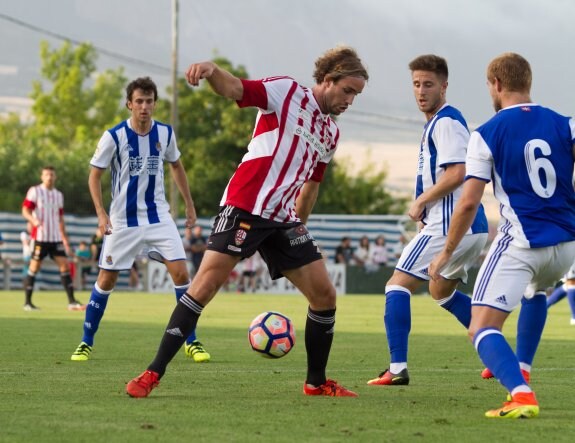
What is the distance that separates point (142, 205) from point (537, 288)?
469cm

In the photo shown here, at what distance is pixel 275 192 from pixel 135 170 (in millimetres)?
3699

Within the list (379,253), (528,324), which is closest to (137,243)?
(528,324)

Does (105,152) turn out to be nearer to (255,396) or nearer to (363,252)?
(255,396)

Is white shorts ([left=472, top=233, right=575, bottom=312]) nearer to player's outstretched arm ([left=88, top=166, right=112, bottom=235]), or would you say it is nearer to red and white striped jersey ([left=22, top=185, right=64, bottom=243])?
player's outstretched arm ([left=88, top=166, right=112, bottom=235])

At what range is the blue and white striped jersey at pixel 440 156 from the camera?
8.70 metres

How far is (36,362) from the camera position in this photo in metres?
10.1

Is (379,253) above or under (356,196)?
under

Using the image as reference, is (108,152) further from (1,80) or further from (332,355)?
(1,80)

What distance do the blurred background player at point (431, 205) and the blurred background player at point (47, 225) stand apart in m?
11.6

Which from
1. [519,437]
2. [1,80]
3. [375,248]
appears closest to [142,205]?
[519,437]

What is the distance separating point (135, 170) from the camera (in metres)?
11.0

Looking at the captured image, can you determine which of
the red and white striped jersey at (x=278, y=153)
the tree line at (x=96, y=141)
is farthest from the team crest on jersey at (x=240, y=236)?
the tree line at (x=96, y=141)

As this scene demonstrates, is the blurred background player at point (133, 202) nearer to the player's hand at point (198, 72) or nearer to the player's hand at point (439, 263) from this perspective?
the player's hand at point (198, 72)

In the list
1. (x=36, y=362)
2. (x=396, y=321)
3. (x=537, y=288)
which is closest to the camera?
(x=537, y=288)
